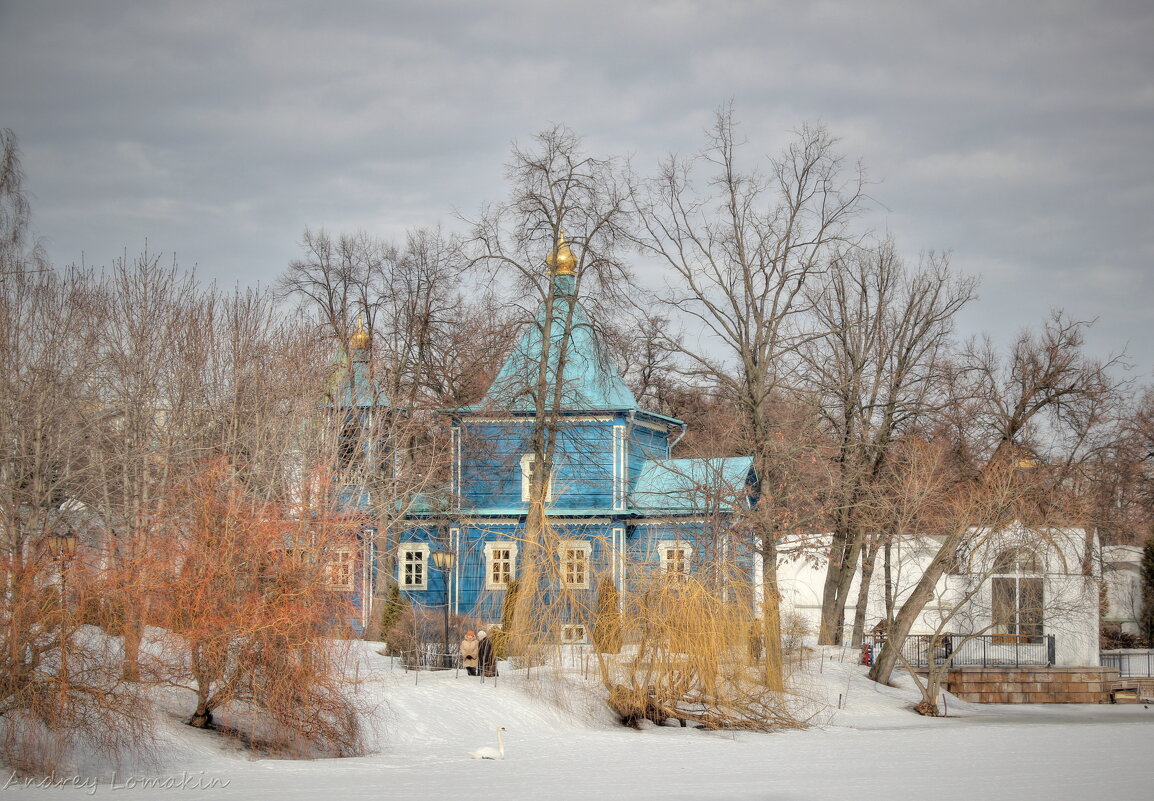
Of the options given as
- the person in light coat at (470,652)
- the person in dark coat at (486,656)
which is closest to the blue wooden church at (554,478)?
the person in light coat at (470,652)

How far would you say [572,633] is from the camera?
77.3 ft

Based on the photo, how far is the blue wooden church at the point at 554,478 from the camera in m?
35.8

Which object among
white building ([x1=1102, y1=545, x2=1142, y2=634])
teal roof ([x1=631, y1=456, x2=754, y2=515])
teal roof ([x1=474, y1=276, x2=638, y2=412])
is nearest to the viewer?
A: teal roof ([x1=474, y1=276, x2=638, y2=412])

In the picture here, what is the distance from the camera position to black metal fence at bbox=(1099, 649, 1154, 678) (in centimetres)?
3594

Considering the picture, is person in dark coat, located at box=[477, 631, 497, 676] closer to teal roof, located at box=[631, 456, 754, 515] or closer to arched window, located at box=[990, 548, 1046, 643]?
teal roof, located at box=[631, 456, 754, 515]

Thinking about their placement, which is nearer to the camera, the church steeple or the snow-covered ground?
the snow-covered ground

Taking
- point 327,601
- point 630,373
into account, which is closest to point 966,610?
point 327,601

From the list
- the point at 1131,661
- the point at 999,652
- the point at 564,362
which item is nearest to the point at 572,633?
the point at 564,362

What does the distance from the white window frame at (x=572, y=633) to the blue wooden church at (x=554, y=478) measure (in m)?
10.8

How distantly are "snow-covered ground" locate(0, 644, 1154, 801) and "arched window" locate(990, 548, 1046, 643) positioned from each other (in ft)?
12.9

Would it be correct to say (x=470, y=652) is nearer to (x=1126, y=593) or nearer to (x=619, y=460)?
(x=619, y=460)

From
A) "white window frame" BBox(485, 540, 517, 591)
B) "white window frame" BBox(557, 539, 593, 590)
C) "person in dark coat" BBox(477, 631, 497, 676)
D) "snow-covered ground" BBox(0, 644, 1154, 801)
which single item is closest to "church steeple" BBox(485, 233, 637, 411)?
"white window frame" BBox(485, 540, 517, 591)

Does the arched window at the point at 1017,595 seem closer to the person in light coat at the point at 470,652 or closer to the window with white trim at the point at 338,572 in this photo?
the person in light coat at the point at 470,652

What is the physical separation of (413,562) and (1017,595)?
57.9 ft
